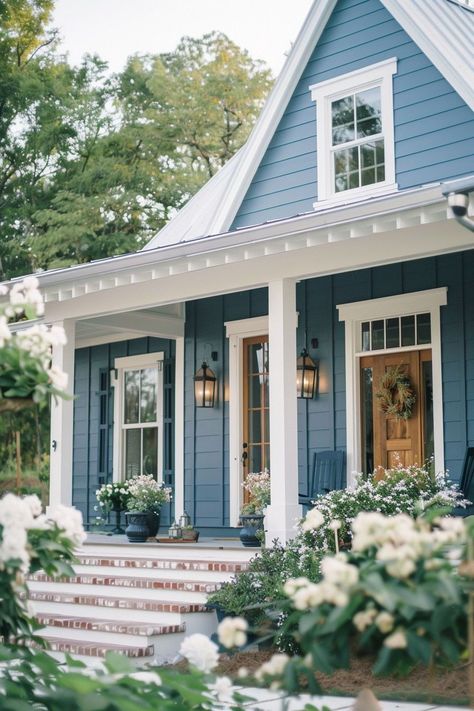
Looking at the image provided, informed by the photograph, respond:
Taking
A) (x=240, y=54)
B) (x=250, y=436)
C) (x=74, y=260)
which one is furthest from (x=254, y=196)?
(x=240, y=54)

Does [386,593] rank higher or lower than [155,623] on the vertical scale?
higher

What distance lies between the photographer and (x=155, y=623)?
7.30 meters

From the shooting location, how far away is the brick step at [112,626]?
271 inches

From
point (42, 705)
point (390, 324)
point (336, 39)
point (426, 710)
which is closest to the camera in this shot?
point (42, 705)

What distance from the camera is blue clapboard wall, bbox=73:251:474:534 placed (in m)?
8.70

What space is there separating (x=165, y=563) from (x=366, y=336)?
10.3 feet

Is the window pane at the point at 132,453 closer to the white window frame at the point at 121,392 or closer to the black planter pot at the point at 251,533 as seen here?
the white window frame at the point at 121,392

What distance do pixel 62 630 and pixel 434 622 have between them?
19.2 feet

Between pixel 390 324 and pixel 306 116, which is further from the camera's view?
pixel 306 116

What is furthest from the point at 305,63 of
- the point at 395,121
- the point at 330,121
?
the point at 395,121

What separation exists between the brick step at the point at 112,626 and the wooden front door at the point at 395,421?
3.06 metres

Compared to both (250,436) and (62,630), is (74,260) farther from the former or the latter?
(62,630)

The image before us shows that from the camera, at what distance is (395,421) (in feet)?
30.6

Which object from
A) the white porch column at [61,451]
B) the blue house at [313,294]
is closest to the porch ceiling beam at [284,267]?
the blue house at [313,294]
